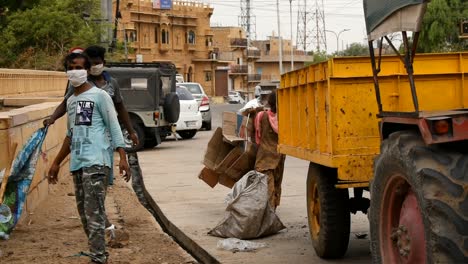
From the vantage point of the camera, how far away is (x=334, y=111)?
23.2 feet

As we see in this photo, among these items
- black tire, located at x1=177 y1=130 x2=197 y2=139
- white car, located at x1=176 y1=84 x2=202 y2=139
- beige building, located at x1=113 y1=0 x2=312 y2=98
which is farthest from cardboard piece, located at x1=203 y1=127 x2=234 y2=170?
beige building, located at x1=113 y1=0 x2=312 y2=98

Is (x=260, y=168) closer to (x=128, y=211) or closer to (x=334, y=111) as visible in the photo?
(x=128, y=211)

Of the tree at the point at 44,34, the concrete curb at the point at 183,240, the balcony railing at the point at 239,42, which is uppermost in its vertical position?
the balcony railing at the point at 239,42

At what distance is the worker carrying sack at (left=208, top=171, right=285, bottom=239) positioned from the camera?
8.98 meters

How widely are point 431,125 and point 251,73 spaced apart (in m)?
116

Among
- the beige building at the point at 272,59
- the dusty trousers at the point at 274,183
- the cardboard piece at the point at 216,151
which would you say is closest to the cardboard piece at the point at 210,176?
the cardboard piece at the point at 216,151

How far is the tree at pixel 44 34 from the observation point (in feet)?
105

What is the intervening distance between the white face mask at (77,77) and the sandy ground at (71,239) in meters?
1.68

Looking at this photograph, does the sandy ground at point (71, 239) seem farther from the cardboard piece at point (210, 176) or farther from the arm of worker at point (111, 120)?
the arm of worker at point (111, 120)

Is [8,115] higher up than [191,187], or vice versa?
[8,115]

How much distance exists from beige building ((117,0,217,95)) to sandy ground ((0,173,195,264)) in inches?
2901

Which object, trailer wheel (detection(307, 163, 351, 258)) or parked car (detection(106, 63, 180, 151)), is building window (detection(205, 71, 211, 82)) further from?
trailer wheel (detection(307, 163, 351, 258))

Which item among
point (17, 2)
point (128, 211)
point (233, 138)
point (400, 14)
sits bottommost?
point (128, 211)

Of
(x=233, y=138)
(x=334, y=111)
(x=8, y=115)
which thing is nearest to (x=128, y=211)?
(x=233, y=138)
